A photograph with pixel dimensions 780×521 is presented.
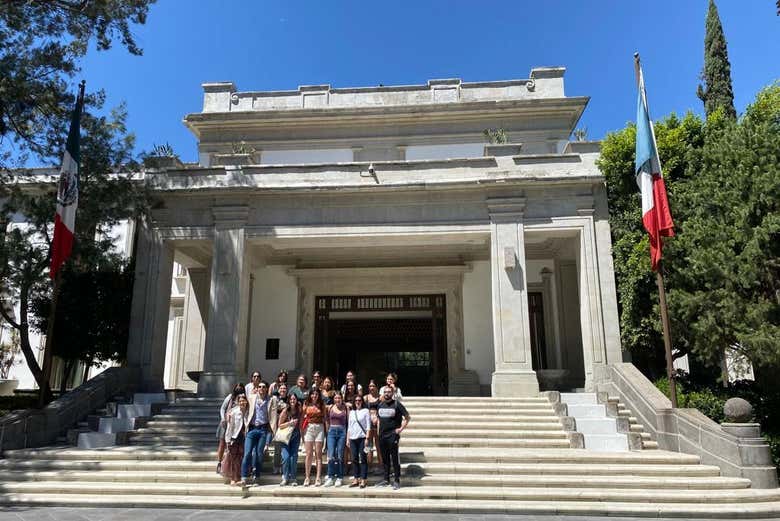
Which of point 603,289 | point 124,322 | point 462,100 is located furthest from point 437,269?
point 124,322

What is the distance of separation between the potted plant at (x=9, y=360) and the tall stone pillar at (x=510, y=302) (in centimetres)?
1850

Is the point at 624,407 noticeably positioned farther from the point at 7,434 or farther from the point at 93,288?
the point at 93,288

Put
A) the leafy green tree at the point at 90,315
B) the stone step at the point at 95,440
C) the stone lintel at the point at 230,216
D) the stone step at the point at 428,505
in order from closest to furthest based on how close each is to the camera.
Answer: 1. the stone step at the point at 428,505
2. the stone step at the point at 95,440
3. the leafy green tree at the point at 90,315
4. the stone lintel at the point at 230,216

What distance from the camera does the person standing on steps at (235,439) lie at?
8.37 m

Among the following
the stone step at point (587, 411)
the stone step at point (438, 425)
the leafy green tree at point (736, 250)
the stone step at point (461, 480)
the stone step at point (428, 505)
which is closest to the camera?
the stone step at point (428, 505)

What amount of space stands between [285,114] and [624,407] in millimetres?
→ 14224

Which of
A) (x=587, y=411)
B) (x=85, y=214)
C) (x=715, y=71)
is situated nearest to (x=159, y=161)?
(x=85, y=214)

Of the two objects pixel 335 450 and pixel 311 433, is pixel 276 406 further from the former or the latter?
pixel 335 450

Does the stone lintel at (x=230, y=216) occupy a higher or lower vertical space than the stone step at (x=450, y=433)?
higher

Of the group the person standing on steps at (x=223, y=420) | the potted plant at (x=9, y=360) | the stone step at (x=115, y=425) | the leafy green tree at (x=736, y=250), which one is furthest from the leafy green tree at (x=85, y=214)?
the leafy green tree at (x=736, y=250)

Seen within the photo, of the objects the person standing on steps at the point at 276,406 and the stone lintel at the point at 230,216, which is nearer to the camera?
the person standing on steps at the point at 276,406

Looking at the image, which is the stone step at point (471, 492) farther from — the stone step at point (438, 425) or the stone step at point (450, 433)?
the stone step at point (438, 425)

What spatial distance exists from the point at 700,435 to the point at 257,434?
7224 mm

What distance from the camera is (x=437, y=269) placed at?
56.2ft
